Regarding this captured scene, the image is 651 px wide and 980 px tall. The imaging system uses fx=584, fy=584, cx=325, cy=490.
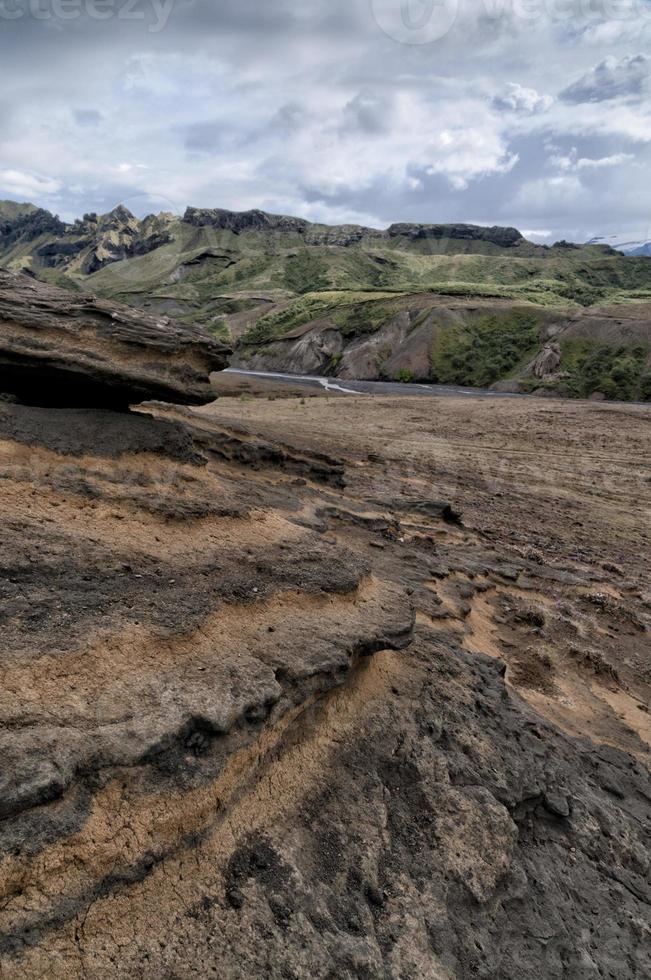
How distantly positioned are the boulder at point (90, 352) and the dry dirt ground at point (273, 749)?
21.7 inches

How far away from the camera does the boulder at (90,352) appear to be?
8.44m

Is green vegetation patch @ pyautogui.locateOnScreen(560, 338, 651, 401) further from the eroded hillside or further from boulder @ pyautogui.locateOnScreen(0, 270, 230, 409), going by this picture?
boulder @ pyautogui.locateOnScreen(0, 270, 230, 409)

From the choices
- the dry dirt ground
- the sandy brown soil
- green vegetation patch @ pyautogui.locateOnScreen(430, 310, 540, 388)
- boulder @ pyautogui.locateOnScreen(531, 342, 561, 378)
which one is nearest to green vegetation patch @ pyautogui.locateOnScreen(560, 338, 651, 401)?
boulder @ pyautogui.locateOnScreen(531, 342, 561, 378)

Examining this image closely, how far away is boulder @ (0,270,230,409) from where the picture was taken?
27.7 feet

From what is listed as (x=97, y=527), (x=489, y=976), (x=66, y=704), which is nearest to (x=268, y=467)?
(x=97, y=527)

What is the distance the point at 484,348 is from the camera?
2643 inches

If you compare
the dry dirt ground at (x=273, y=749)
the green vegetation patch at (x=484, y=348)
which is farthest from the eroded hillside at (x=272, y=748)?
the green vegetation patch at (x=484, y=348)

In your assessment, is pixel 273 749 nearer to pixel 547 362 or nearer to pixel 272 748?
pixel 272 748

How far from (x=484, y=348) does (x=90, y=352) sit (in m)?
63.9

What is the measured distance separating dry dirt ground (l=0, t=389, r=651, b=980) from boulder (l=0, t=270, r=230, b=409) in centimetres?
55

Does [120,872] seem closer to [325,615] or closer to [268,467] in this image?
[325,615]

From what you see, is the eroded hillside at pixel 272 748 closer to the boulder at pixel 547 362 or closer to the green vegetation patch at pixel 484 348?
the boulder at pixel 547 362

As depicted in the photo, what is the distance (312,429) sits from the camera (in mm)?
29391

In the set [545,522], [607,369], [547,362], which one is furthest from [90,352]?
[547,362]
